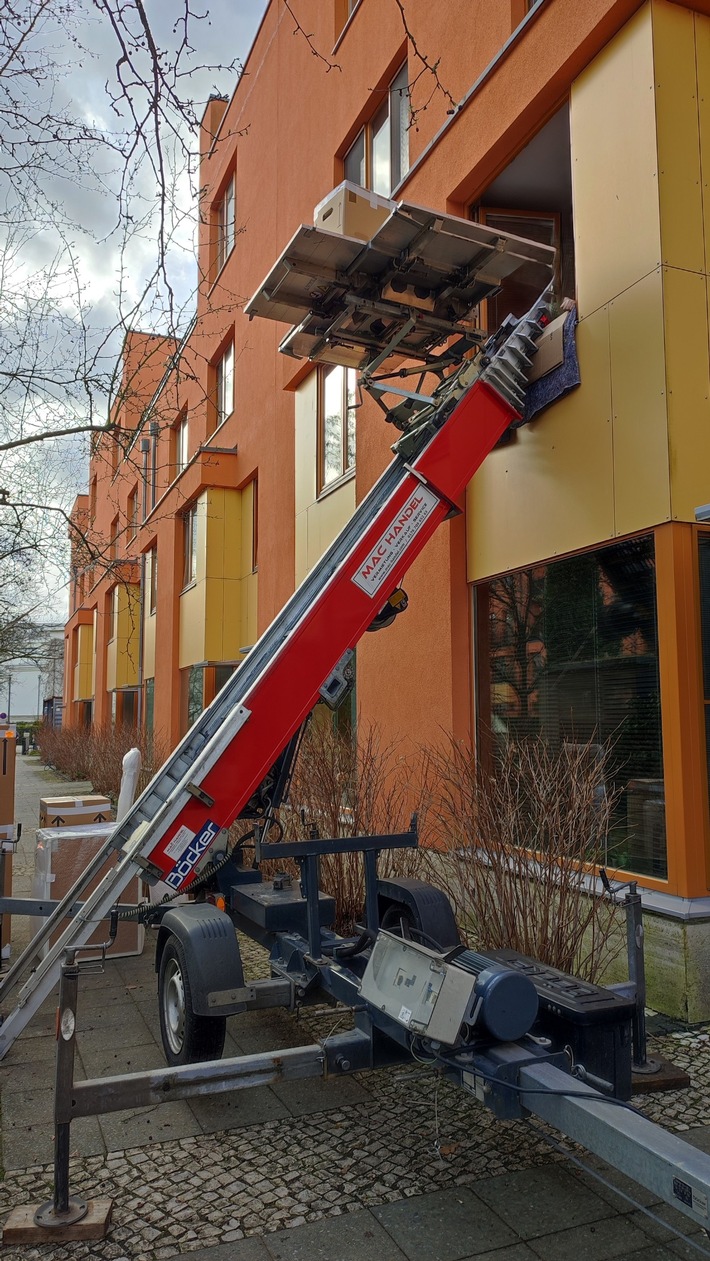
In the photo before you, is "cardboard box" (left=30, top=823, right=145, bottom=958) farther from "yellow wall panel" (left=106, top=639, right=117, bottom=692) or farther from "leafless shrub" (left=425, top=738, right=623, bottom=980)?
"yellow wall panel" (left=106, top=639, right=117, bottom=692)

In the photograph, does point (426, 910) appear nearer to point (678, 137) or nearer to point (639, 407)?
point (639, 407)

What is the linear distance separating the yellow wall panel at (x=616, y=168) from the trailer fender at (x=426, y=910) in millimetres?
4273

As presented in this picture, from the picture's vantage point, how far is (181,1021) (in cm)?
448

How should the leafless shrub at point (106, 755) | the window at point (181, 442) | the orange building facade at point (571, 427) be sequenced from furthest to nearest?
the window at point (181, 442) < the leafless shrub at point (106, 755) < the orange building facade at point (571, 427)

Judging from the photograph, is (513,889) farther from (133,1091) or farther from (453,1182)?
(133,1091)

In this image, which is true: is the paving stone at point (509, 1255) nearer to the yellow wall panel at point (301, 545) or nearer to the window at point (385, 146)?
the window at point (385, 146)

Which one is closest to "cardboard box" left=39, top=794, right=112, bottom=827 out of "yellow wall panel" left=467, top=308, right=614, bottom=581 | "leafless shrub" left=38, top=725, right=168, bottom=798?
"yellow wall panel" left=467, top=308, right=614, bottom=581

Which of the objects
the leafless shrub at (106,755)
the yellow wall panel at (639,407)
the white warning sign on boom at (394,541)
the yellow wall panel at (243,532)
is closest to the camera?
the white warning sign on boom at (394,541)

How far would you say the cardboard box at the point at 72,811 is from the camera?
7.38 m

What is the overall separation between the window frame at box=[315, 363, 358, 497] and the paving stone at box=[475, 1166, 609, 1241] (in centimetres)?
907

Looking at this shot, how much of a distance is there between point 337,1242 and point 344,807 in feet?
13.9

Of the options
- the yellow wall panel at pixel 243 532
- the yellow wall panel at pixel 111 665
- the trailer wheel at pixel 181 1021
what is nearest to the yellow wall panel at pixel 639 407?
the trailer wheel at pixel 181 1021

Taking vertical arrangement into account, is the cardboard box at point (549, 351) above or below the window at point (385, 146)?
below

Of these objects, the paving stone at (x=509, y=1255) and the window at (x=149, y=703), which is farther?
the window at (x=149, y=703)
